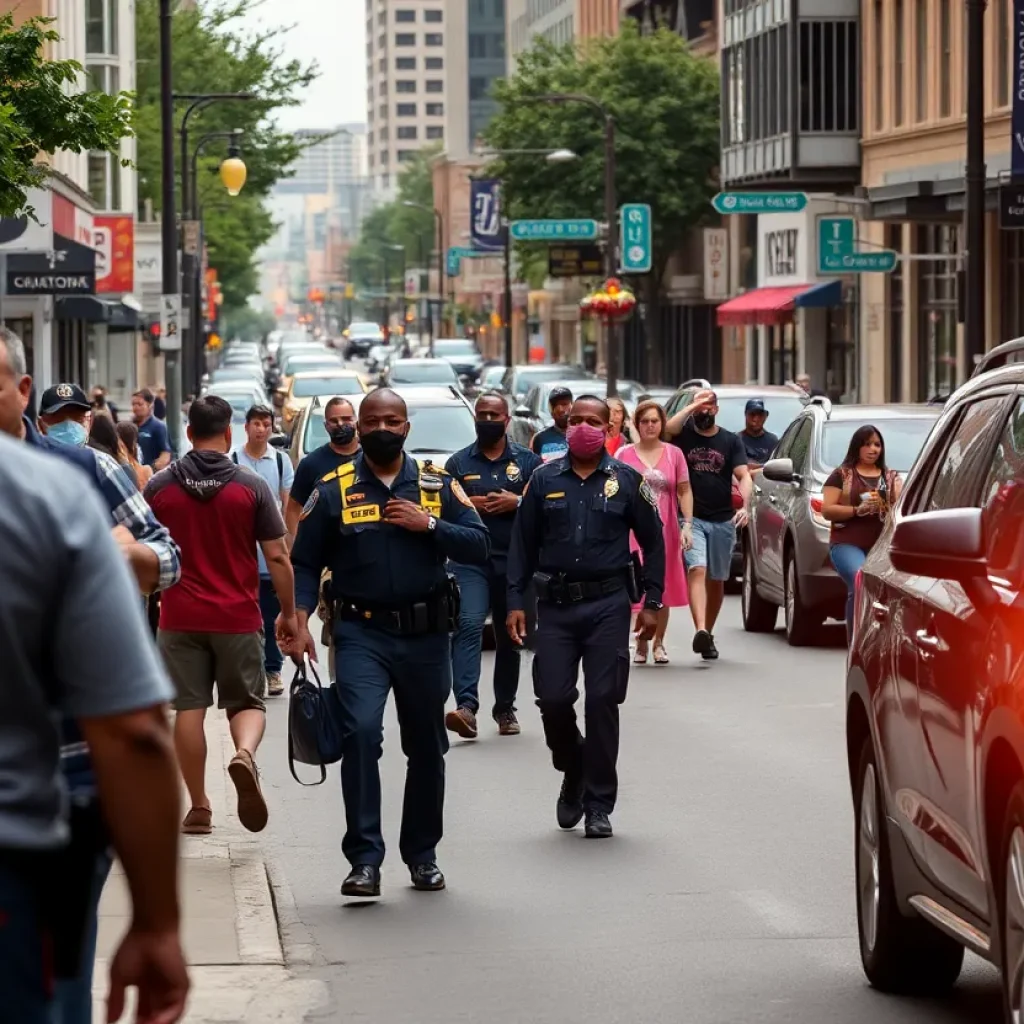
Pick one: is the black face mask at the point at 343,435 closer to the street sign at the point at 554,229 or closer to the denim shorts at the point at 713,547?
the denim shorts at the point at 713,547

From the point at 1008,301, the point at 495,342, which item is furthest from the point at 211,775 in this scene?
the point at 495,342

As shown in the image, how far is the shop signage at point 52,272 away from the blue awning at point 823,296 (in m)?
23.1

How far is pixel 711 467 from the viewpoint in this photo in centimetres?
1906

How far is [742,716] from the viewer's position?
15.1 m

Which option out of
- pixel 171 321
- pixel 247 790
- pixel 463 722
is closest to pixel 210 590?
pixel 247 790

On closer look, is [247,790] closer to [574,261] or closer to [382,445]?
[382,445]

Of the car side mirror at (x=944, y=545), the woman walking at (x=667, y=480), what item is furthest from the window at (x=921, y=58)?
the car side mirror at (x=944, y=545)

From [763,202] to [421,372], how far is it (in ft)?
41.0

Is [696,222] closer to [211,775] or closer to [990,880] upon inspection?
[211,775]

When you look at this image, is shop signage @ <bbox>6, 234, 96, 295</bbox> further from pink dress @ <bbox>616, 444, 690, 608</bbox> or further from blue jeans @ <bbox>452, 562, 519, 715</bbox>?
blue jeans @ <bbox>452, 562, 519, 715</bbox>

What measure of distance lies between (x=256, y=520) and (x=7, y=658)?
730 centimetres

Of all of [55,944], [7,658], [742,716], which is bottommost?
[742,716]

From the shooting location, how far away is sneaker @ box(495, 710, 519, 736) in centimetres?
1463

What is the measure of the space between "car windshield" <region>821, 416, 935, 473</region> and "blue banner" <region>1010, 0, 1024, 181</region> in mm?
10189
